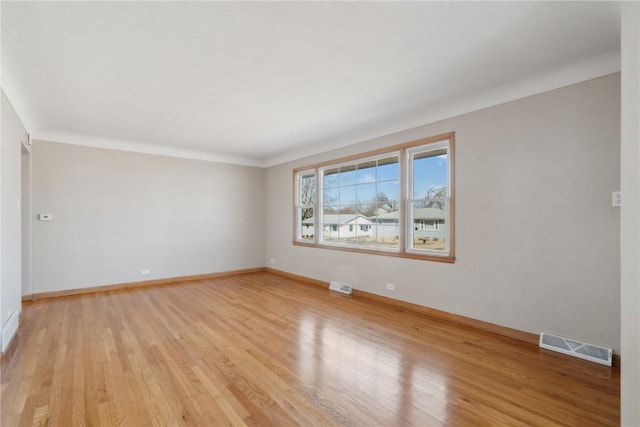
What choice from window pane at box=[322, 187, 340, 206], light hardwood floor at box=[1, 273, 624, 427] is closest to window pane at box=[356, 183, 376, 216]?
window pane at box=[322, 187, 340, 206]

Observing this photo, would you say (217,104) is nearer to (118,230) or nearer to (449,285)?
(118,230)

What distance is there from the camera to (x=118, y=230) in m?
5.29

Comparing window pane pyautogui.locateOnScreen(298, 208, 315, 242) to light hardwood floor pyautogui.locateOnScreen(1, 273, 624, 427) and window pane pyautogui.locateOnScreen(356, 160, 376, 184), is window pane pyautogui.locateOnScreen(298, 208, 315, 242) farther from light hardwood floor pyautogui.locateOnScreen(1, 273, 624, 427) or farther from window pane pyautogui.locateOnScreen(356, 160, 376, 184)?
light hardwood floor pyautogui.locateOnScreen(1, 273, 624, 427)

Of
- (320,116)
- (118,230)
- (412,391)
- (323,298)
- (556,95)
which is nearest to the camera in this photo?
(412,391)

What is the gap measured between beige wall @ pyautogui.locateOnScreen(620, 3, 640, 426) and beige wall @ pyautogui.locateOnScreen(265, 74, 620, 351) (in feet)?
4.66

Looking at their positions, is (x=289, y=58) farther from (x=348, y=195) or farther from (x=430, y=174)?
(x=348, y=195)

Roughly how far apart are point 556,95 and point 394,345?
2.98 metres

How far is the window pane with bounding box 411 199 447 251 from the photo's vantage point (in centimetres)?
386

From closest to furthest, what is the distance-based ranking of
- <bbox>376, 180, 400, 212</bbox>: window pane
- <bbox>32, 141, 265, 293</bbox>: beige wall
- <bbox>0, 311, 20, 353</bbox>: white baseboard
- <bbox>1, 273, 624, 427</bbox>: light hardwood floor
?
<bbox>1, 273, 624, 427</bbox>: light hardwood floor < <bbox>0, 311, 20, 353</bbox>: white baseboard < <bbox>376, 180, 400, 212</bbox>: window pane < <bbox>32, 141, 265, 293</bbox>: beige wall

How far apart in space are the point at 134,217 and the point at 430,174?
524 centimetres

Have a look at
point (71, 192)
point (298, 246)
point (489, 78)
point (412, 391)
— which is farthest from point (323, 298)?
point (71, 192)

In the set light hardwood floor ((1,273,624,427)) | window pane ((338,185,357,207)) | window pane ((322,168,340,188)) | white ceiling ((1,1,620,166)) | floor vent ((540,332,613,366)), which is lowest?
light hardwood floor ((1,273,624,427))

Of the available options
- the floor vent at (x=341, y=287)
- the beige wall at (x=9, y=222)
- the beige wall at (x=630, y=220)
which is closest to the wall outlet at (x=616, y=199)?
the beige wall at (x=630, y=220)

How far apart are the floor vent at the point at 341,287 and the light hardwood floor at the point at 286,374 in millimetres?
1153
